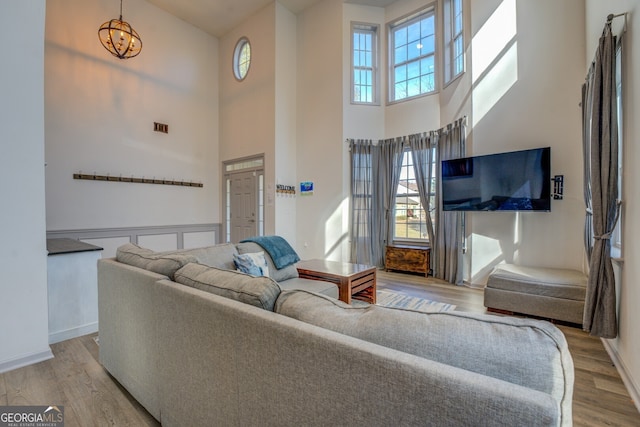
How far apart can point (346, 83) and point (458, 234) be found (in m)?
3.38

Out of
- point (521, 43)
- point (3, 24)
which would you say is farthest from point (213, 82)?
point (521, 43)

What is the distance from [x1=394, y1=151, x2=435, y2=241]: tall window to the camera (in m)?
5.18

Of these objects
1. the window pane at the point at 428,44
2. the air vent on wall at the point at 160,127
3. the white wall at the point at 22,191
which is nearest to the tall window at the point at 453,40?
the window pane at the point at 428,44

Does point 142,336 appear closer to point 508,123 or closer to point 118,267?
point 118,267

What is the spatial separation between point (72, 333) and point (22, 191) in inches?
55.2

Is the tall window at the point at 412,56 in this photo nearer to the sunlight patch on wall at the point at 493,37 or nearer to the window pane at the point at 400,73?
the window pane at the point at 400,73

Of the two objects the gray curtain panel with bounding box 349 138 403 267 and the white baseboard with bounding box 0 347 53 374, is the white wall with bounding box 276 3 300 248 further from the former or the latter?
the white baseboard with bounding box 0 347 53 374

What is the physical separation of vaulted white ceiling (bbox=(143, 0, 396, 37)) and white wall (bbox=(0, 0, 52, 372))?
13.7ft

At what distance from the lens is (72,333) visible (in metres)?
2.65

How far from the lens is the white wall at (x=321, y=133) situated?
5363 millimetres

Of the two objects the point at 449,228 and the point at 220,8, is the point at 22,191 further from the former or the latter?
the point at 220,8

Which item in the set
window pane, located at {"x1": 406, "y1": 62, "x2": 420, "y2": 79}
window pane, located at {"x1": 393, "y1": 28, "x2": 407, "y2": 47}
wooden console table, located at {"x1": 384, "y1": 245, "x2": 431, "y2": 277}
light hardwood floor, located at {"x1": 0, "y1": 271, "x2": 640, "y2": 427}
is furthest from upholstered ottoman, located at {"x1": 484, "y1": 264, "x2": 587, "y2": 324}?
window pane, located at {"x1": 393, "y1": 28, "x2": 407, "y2": 47}

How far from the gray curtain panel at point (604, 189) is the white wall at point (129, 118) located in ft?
21.1

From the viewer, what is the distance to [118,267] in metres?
1.86
